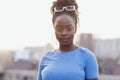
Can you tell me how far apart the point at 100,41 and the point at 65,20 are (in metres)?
27.0

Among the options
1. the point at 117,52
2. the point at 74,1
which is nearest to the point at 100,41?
the point at 117,52

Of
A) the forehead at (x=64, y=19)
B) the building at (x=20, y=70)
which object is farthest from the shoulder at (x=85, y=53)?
the building at (x=20, y=70)

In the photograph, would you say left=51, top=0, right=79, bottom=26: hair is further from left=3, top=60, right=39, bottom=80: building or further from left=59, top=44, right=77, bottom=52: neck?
left=3, top=60, right=39, bottom=80: building

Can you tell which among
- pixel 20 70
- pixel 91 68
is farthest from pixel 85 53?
pixel 20 70

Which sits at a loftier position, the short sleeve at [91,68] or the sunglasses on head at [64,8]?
the sunglasses on head at [64,8]

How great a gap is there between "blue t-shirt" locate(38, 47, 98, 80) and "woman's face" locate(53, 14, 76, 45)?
0.06 metres

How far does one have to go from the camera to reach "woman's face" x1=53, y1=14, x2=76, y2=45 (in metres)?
1.62

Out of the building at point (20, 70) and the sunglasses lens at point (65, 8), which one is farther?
the building at point (20, 70)

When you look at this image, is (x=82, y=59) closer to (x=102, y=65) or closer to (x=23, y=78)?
(x=102, y=65)

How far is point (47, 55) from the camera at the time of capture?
170 cm

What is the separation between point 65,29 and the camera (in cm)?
162

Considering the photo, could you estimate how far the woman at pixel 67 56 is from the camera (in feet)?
5.22

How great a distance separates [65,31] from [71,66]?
0.47 feet

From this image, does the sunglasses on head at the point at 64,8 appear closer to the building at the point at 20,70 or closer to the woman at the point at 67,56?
the woman at the point at 67,56
